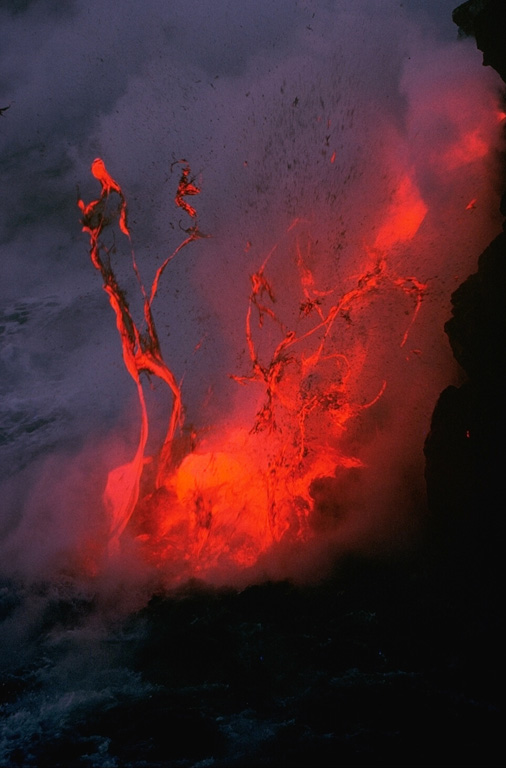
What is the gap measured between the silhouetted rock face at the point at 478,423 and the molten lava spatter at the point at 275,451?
187cm

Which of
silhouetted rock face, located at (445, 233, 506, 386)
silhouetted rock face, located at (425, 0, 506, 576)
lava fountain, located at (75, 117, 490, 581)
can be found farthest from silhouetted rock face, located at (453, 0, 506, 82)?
silhouetted rock face, located at (445, 233, 506, 386)

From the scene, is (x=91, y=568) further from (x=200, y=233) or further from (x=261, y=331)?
(x=200, y=233)

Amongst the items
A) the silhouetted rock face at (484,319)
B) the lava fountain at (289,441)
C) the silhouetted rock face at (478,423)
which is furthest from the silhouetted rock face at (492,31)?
the silhouetted rock face at (484,319)

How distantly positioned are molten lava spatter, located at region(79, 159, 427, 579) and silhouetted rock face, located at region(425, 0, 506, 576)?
187 cm

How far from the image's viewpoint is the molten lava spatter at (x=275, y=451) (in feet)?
26.7

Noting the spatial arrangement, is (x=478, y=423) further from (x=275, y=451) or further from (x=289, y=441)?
→ (x=275, y=451)

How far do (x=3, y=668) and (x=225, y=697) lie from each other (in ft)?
11.0

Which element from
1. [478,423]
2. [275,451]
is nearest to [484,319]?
[478,423]

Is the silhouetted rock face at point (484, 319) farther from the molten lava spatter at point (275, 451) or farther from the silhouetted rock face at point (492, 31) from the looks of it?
the silhouetted rock face at point (492, 31)

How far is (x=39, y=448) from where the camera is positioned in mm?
10914

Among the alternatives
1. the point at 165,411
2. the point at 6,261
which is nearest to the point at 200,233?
the point at 165,411

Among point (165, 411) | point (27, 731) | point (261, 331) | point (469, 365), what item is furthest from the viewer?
point (165, 411)

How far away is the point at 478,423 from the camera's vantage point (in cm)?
619

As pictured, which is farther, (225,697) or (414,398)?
(414,398)
